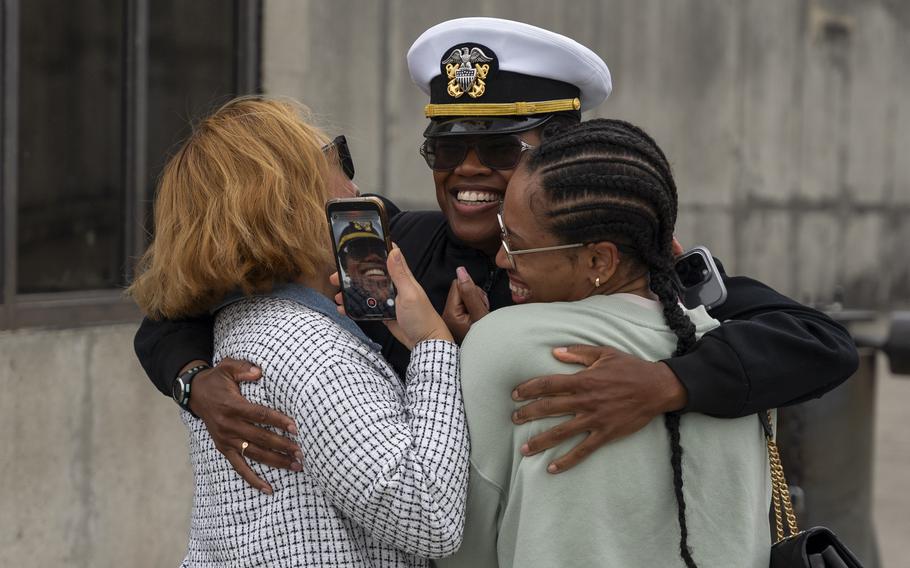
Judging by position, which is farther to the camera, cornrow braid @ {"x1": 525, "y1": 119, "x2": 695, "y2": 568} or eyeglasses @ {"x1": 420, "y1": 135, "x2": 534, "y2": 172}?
eyeglasses @ {"x1": 420, "y1": 135, "x2": 534, "y2": 172}

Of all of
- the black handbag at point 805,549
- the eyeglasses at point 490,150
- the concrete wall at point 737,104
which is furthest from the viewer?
the concrete wall at point 737,104

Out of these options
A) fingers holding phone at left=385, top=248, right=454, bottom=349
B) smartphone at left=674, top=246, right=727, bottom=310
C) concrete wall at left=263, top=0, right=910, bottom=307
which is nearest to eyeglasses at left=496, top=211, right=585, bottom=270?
fingers holding phone at left=385, top=248, right=454, bottom=349

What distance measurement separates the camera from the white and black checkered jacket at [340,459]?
196 centimetres

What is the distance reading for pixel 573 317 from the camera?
1.97 m

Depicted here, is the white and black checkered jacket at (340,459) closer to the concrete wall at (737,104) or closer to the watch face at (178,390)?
the watch face at (178,390)

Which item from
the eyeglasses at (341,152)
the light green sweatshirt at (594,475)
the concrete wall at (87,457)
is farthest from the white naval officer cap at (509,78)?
the concrete wall at (87,457)

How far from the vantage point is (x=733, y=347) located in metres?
2.05

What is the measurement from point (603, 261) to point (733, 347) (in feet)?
0.85

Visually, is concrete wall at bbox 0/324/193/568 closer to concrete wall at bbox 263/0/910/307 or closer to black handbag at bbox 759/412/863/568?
concrete wall at bbox 263/0/910/307

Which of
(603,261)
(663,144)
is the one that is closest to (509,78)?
(603,261)

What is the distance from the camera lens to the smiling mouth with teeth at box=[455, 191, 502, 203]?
261 centimetres

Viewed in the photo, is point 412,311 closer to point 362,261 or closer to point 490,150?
point 362,261

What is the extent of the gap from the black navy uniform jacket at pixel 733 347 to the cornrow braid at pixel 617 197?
0.21ft

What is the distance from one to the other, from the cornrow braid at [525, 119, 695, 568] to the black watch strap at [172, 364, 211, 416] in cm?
79
